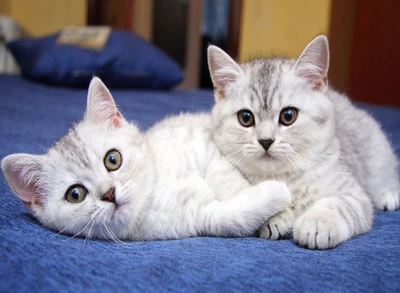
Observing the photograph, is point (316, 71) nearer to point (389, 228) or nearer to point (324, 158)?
point (324, 158)

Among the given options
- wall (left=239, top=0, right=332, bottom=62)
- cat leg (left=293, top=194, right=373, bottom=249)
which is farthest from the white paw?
wall (left=239, top=0, right=332, bottom=62)

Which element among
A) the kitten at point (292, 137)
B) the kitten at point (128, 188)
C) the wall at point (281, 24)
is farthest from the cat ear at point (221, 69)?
the wall at point (281, 24)

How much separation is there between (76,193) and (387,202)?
105cm

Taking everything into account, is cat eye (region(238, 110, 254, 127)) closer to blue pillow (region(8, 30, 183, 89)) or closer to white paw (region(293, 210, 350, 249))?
white paw (region(293, 210, 350, 249))

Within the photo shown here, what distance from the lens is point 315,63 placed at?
1221 mm

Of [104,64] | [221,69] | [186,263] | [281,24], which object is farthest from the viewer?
[281,24]

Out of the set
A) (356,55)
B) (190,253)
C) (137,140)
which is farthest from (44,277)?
(356,55)

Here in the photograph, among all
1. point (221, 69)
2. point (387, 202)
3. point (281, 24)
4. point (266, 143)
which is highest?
point (281, 24)

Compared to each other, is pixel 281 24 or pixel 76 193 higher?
pixel 281 24

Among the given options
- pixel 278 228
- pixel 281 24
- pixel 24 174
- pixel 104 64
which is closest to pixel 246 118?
pixel 278 228

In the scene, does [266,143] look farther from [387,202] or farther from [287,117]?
[387,202]

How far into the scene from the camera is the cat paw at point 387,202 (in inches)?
56.6

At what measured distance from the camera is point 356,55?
3.88 metres

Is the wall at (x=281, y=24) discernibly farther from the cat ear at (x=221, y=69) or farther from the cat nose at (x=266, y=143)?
the cat nose at (x=266, y=143)
